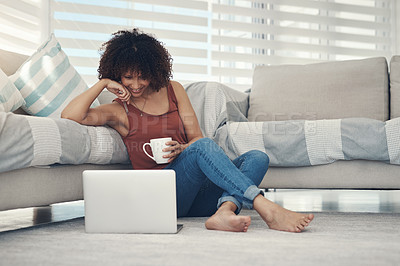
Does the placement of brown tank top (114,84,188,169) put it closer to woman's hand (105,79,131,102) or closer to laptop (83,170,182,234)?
woman's hand (105,79,131,102)

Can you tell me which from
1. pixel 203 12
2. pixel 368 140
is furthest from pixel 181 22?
pixel 368 140

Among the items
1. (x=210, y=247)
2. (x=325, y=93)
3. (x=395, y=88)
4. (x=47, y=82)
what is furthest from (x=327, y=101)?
(x=210, y=247)

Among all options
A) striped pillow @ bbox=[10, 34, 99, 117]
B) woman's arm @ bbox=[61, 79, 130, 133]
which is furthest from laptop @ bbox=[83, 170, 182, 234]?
striped pillow @ bbox=[10, 34, 99, 117]

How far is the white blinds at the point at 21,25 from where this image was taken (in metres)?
2.91

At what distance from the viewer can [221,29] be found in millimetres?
3752

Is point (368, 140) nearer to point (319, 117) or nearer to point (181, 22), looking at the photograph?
point (319, 117)

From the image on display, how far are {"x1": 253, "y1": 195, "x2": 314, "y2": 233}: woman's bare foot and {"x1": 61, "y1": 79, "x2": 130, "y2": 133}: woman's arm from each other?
2.29ft

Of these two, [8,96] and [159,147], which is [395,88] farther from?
[8,96]

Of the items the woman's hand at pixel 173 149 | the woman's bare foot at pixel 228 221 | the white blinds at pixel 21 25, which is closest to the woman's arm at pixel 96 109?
the woman's hand at pixel 173 149

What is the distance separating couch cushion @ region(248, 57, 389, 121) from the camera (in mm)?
2643

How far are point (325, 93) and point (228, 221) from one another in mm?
1506

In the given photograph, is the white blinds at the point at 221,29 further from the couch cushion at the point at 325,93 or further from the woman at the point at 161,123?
the woman at the point at 161,123

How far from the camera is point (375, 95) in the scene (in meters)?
2.65

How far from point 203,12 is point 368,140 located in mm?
2198
